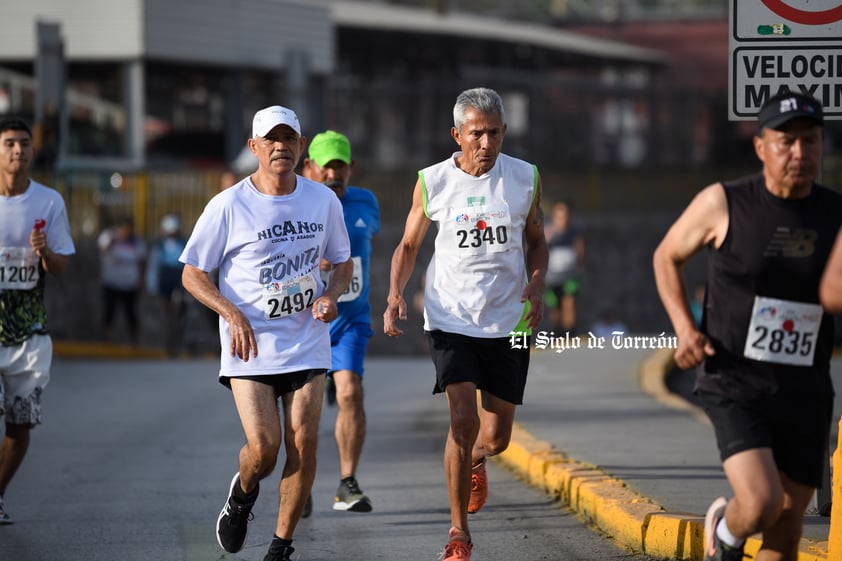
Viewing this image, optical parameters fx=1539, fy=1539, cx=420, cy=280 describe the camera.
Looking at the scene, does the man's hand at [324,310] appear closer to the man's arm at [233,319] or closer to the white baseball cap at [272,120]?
the man's arm at [233,319]

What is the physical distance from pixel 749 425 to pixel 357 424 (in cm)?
372

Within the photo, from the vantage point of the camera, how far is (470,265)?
293 inches

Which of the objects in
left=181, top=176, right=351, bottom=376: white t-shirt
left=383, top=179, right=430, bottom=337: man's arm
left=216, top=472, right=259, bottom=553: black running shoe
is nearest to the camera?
left=181, top=176, right=351, bottom=376: white t-shirt

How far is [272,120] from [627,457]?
13.9 feet

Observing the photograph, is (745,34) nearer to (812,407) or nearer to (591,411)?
(812,407)

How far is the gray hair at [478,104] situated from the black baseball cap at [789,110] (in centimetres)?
199

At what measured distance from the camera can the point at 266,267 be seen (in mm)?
7031

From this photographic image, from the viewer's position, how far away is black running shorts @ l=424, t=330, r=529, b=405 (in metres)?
7.36

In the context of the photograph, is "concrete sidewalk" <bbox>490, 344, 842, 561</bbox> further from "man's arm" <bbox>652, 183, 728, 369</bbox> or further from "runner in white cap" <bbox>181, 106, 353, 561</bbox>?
"runner in white cap" <bbox>181, 106, 353, 561</bbox>

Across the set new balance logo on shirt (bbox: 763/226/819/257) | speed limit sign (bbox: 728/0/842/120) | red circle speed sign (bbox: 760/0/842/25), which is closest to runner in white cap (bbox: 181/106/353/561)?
new balance logo on shirt (bbox: 763/226/819/257)

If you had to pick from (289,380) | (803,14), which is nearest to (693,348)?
(289,380)

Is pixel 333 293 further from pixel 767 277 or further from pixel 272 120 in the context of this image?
pixel 767 277

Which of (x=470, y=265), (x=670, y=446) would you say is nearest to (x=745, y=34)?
(x=470, y=265)

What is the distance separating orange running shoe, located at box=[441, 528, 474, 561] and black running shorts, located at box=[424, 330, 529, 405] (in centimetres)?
76
